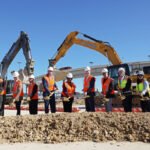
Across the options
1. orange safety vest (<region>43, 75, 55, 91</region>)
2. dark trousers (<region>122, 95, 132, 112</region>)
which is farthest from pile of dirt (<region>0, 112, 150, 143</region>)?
orange safety vest (<region>43, 75, 55, 91</region>)

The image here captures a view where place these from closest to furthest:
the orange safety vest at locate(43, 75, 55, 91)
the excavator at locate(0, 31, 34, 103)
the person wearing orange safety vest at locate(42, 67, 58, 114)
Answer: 1. the person wearing orange safety vest at locate(42, 67, 58, 114)
2. the orange safety vest at locate(43, 75, 55, 91)
3. the excavator at locate(0, 31, 34, 103)

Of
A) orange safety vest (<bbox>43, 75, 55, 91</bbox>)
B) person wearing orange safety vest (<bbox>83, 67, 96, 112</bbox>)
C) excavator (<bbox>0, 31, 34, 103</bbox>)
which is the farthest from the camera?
excavator (<bbox>0, 31, 34, 103</bbox>)

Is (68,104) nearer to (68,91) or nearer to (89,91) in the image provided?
(68,91)

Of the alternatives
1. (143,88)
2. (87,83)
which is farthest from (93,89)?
(143,88)

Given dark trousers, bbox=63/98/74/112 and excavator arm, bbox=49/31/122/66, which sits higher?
excavator arm, bbox=49/31/122/66

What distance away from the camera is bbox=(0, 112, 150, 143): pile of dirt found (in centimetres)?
927

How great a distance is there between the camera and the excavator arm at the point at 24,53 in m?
34.0

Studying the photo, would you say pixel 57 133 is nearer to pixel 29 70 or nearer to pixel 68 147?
pixel 68 147

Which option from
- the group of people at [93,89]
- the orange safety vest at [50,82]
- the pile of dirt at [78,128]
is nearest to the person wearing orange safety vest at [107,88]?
the group of people at [93,89]

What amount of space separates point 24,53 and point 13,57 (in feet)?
5.64

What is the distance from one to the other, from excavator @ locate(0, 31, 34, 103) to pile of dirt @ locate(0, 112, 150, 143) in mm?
22845

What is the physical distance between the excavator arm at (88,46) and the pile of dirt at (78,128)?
18.2 metres

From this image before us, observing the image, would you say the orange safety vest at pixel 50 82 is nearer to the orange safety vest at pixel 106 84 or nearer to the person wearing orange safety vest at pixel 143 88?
the orange safety vest at pixel 106 84

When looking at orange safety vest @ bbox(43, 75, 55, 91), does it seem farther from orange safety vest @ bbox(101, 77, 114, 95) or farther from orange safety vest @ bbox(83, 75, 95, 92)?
orange safety vest @ bbox(101, 77, 114, 95)
